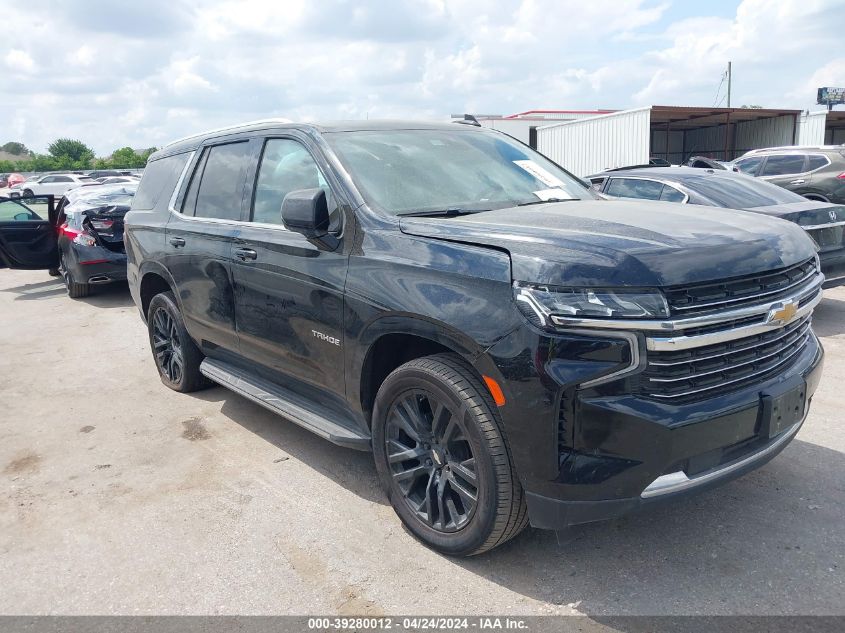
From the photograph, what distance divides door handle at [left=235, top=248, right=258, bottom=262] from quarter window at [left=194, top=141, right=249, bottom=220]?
0.89ft

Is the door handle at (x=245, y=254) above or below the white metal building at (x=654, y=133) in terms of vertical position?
below

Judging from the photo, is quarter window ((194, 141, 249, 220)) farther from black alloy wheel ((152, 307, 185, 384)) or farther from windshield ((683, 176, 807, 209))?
windshield ((683, 176, 807, 209))

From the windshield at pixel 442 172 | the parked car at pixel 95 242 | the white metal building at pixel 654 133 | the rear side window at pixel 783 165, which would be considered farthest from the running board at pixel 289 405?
the white metal building at pixel 654 133

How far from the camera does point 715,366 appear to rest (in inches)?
104

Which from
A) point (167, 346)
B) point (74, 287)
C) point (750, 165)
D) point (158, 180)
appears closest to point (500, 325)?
point (167, 346)

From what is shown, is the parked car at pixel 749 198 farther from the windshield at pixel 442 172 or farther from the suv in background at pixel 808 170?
the suv in background at pixel 808 170

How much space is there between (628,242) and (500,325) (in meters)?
0.57

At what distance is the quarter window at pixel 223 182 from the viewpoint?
4.45 metres

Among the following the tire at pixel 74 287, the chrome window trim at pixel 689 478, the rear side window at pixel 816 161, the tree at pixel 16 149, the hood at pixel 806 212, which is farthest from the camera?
the tree at pixel 16 149

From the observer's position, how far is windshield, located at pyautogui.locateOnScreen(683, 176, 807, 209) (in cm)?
704

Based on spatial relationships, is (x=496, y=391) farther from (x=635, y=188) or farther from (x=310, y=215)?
(x=635, y=188)

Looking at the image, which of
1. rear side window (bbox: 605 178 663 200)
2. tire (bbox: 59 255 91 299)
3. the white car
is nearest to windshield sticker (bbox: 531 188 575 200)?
rear side window (bbox: 605 178 663 200)

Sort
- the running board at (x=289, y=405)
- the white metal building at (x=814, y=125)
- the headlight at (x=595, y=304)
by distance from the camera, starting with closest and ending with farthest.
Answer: the headlight at (x=595, y=304), the running board at (x=289, y=405), the white metal building at (x=814, y=125)

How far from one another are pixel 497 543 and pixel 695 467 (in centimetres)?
84
